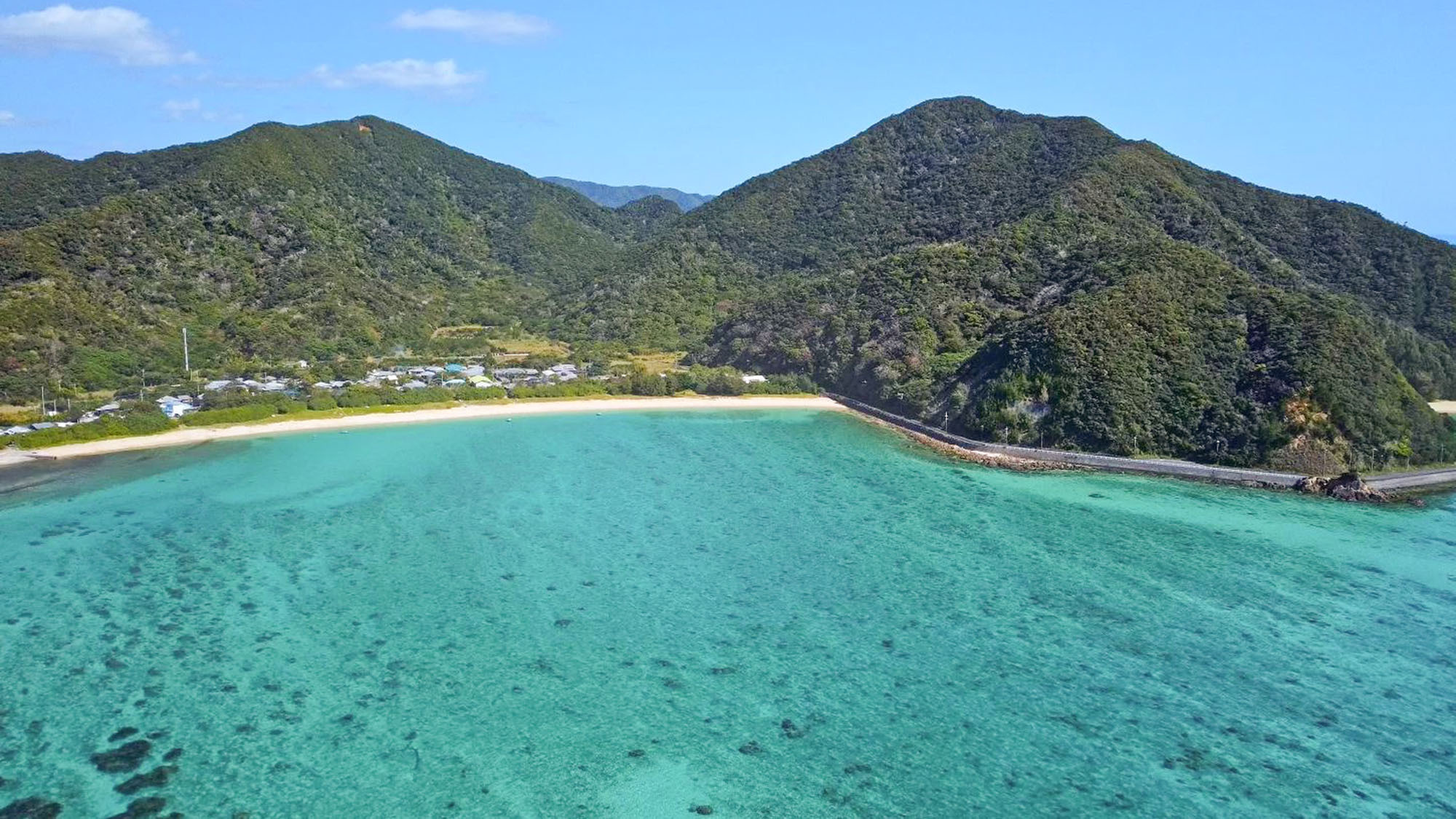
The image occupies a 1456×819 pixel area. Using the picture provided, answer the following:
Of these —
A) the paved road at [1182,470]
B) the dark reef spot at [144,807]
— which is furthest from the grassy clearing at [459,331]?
the dark reef spot at [144,807]

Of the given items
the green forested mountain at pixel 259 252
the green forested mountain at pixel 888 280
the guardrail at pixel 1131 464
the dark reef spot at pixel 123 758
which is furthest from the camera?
the green forested mountain at pixel 259 252

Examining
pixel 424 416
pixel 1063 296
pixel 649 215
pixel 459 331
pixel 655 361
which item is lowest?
pixel 424 416

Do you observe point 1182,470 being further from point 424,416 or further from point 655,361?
point 655,361

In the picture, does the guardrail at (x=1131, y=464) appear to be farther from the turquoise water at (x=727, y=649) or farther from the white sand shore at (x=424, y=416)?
the white sand shore at (x=424, y=416)

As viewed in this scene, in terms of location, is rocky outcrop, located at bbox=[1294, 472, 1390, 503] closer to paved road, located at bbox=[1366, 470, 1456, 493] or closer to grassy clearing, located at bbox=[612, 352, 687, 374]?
paved road, located at bbox=[1366, 470, 1456, 493]

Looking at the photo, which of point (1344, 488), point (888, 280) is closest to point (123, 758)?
point (1344, 488)

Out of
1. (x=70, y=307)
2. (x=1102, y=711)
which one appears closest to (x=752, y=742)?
(x=1102, y=711)

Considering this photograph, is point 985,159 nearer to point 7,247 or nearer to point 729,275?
point 729,275
